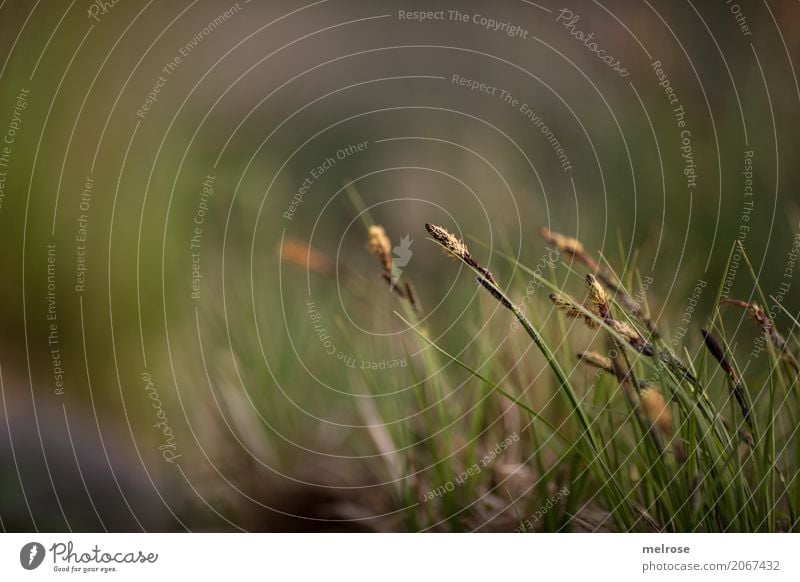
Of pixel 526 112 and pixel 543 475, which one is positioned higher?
pixel 526 112

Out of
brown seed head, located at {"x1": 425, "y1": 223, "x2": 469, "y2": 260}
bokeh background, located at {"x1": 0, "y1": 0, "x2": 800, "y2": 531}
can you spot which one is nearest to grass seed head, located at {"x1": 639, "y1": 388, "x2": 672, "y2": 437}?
bokeh background, located at {"x1": 0, "y1": 0, "x2": 800, "y2": 531}

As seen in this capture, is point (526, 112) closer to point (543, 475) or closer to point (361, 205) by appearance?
point (361, 205)

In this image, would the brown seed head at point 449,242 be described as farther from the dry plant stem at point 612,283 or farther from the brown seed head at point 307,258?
the brown seed head at point 307,258

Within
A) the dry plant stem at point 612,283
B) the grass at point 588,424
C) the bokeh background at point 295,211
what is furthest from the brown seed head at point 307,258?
the dry plant stem at point 612,283

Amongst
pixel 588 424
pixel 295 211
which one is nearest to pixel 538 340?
pixel 588 424
